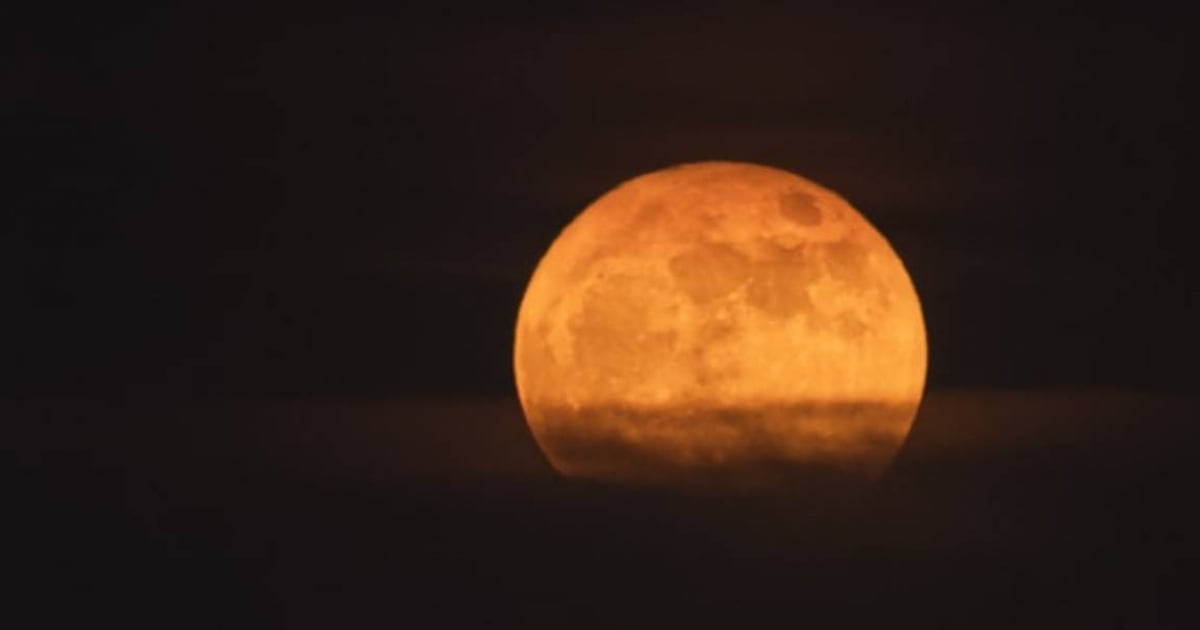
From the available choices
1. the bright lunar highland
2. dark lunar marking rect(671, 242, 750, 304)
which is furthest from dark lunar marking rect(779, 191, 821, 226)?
dark lunar marking rect(671, 242, 750, 304)

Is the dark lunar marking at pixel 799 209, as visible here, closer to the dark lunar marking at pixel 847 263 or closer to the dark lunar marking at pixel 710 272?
the dark lunar marking at pixel 847 263

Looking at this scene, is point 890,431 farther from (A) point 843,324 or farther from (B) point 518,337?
(B) point 518,337

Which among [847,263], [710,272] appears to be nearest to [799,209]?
[847,263]

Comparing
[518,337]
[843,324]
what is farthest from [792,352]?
[518,337]

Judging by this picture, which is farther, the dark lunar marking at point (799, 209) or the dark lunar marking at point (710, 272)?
the dark lunar marking at point (799, 209)

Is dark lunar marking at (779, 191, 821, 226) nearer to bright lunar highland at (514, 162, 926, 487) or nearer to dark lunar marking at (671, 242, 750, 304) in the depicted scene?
bright lunar highland at (514, 162, 926, 487)

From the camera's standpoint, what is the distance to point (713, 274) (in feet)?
30.7

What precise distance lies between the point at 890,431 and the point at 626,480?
2.18 feet

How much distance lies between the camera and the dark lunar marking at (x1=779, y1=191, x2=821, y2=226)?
9.48 meters

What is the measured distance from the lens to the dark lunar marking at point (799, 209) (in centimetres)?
948

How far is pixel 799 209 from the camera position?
9508mm

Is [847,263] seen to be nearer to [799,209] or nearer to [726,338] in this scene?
[799,209]

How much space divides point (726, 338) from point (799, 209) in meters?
0.41

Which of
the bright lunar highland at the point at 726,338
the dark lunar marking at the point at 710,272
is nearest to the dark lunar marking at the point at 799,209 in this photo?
the bright lunar highland at the point at 726,338
